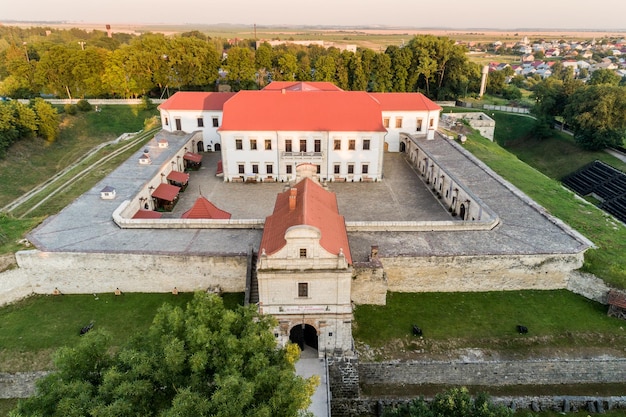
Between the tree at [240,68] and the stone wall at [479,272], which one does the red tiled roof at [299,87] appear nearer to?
the tree at [240,68]

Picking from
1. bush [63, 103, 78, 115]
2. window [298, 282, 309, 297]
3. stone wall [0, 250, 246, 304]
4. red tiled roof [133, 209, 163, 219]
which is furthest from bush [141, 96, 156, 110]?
window [298, 282, 309, 297]

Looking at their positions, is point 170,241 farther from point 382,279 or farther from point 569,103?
point 569,103

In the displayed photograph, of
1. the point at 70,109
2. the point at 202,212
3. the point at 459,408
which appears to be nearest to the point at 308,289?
the point at 459,408

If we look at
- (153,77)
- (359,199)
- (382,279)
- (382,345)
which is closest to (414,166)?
(359,199)

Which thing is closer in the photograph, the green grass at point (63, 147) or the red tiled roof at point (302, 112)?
the red tiled roof at point (302, 112)

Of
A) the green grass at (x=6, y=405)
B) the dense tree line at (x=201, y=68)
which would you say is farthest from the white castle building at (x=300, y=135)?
the dense tree line at (x=201, y=68)

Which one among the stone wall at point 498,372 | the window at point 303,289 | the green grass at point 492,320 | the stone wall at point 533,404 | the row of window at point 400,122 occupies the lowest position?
the stone wall at point 533,404

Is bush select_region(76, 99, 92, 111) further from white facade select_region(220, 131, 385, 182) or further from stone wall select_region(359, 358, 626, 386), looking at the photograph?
stone wall select_region(359, 358, 626, 386)
